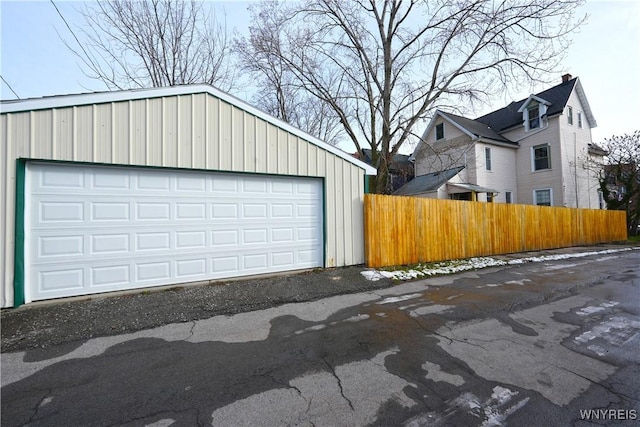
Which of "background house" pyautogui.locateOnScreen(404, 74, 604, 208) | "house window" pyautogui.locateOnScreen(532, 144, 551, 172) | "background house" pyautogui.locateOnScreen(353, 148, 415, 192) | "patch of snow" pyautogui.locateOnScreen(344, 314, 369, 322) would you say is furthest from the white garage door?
"house window" pyautogui.locateOnScreen(532, 144, 551, 172)

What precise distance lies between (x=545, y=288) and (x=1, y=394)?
818cm

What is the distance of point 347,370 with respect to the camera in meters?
2.68

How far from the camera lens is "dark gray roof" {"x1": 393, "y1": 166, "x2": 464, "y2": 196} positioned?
16.3 m

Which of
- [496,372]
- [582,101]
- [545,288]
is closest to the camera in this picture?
[496,372]

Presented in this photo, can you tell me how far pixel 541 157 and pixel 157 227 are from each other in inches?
852

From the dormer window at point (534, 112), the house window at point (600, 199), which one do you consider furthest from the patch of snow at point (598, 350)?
the house window at point (600, 199)

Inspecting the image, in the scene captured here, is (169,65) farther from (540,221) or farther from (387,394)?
(540,221)

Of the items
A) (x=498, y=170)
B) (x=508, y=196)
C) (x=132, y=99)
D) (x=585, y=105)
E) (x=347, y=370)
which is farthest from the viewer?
(x=585, y=105)

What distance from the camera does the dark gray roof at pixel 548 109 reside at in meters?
17.1

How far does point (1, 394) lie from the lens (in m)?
2.34

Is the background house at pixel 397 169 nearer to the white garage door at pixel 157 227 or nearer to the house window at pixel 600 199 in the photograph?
the white garage door at pixel 157 227

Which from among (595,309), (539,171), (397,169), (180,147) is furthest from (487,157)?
(180,147)

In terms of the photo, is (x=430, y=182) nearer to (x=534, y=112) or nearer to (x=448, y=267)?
(x=534, y=112)

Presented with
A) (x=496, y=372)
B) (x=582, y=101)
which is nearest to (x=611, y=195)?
(x=582, y=101)
